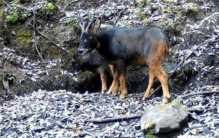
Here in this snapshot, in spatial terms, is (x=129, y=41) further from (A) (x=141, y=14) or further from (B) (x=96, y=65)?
(A) (x=141, y=14)

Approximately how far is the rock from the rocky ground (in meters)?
0.19

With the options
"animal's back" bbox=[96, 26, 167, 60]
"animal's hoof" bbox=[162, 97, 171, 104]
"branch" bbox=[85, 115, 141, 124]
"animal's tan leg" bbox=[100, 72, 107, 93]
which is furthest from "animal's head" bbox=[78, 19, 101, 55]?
"branch" bbox=[85, 115, 141, 124]

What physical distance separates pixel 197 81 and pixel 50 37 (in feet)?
14.7

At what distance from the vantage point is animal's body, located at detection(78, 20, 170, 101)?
34.2 ft

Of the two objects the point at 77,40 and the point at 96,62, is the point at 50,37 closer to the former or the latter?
the point at 77,40

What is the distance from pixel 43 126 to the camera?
9.45 m

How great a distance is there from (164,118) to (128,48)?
3.06 metres

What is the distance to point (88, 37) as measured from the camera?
36.1 feet

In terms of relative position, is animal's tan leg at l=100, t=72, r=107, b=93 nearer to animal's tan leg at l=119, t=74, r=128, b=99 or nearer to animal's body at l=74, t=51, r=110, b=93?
animal's body at l=74, t=51, r=110, b=93

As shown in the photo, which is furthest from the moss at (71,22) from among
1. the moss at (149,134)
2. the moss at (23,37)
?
the moss at (149,134)

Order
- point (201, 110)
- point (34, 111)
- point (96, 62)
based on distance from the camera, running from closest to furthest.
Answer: point (201, 110) < point (34, 111) < point (96, 62)

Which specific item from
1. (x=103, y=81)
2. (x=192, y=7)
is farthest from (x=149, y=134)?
(x=192, y=7)

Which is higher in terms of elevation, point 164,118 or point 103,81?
point 164,118

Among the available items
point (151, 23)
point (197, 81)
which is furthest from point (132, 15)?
point (197, 81)
